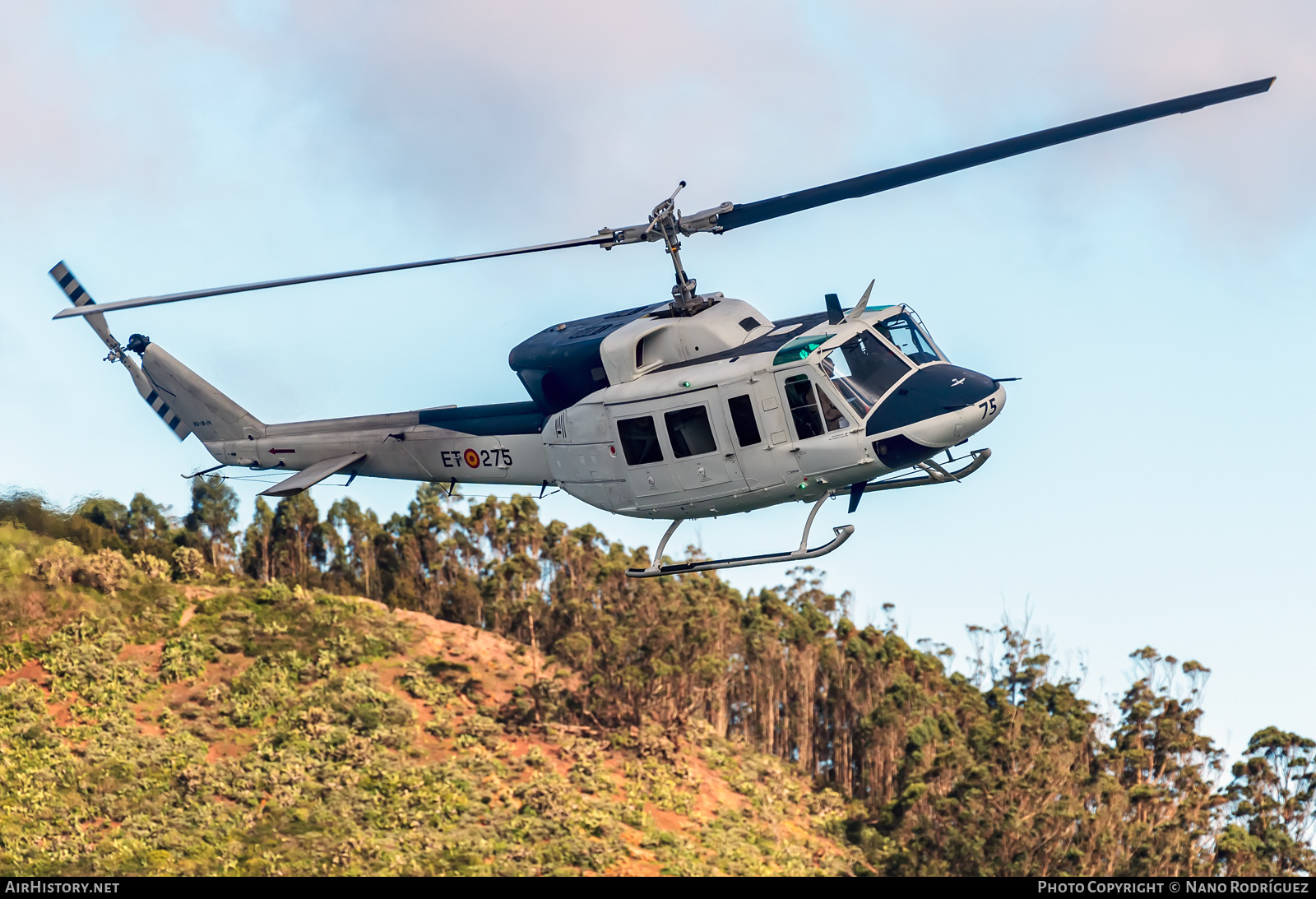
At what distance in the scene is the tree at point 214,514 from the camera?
57812 millimetres

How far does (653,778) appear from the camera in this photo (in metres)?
49.6

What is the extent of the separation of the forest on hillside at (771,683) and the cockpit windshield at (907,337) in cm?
3125

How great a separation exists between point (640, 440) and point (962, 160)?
227 inches

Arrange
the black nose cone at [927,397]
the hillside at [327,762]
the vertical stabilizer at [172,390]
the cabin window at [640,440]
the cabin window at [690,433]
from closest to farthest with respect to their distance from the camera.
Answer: the black nose cone at [927,397]
the cabin window at [690,433]
the cabin window at [640,440]
the vertical stabilizer at [172,390]
the hillside at [327,762]

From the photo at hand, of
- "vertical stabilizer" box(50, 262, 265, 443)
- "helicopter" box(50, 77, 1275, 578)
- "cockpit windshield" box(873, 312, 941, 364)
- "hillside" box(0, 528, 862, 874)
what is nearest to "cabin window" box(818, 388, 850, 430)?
"helicopter" box(50, 77, 1275, 578)

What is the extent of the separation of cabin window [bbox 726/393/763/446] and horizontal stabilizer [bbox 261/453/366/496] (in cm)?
769

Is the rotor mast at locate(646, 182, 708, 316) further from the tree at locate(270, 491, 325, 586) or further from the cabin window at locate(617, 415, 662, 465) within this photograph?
the tree at locate(270, 491, 325, 586)

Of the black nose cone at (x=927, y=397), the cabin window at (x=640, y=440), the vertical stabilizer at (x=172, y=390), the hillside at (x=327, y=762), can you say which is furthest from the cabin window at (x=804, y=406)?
the hillside at (x=327, y=762)

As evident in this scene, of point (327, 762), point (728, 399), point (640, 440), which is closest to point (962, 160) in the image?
point (728, 399)

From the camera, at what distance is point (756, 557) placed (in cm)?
1866

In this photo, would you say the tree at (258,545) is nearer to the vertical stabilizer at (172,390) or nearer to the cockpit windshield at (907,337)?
the vertical stabilizer at (172,390)
